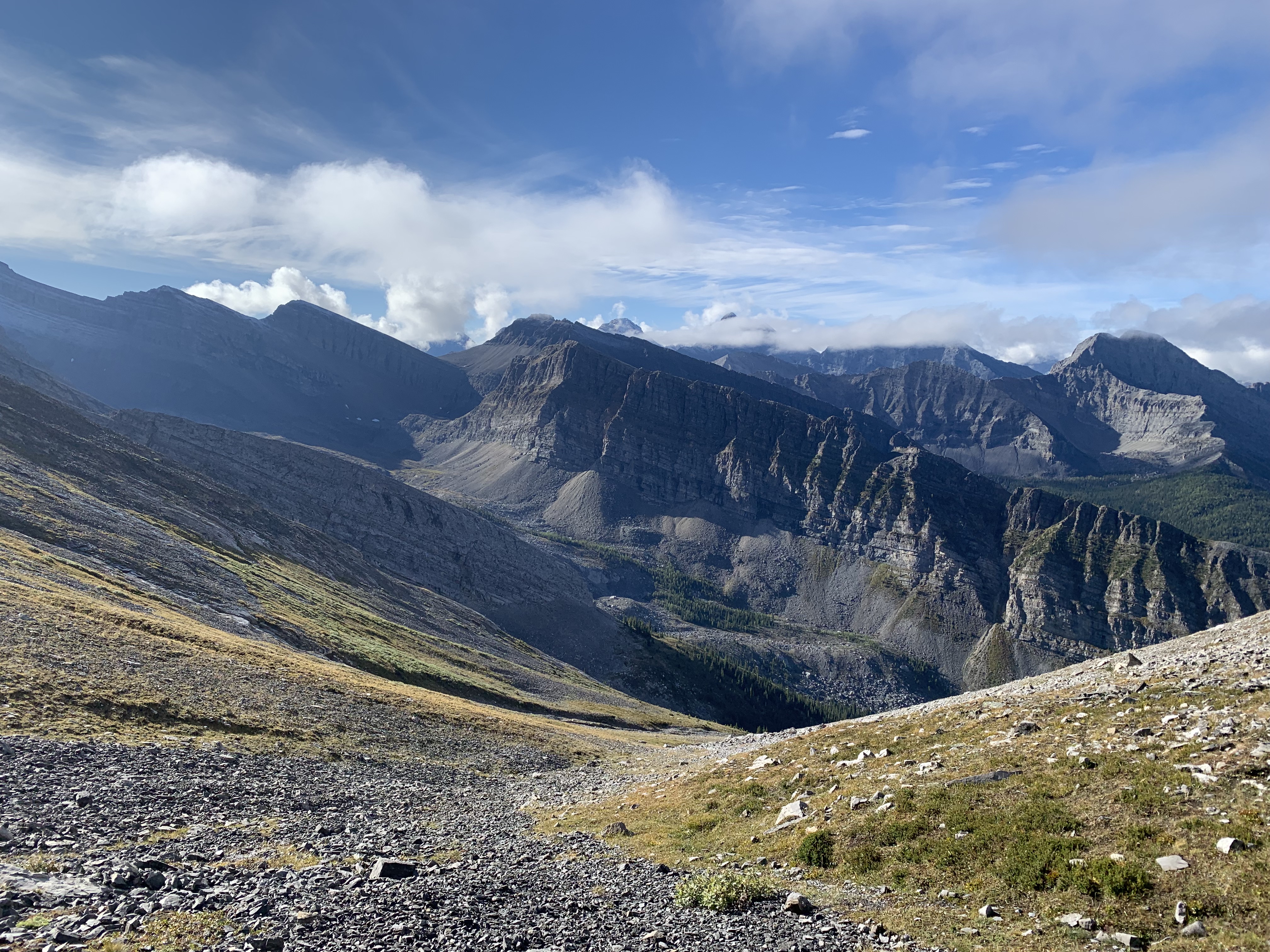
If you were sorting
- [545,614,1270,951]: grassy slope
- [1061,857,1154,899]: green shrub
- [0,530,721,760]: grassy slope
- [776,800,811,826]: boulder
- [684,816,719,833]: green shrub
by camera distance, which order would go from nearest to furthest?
[545,614,1270,951]: grassy slope → [1061,857,1154,899]: green shrub → [776,800,811,826]: boulder → [684,816,719,833]: green shrub → [0,530,721,760]: grassy slope

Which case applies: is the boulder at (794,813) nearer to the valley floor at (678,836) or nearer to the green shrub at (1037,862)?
the valley floor at (678,836)

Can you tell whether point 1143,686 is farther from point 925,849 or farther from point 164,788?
point 164,788

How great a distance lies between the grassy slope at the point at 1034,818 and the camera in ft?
42.5

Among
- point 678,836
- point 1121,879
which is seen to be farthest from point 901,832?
point 678,836

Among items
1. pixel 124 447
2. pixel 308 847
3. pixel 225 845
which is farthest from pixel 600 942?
pixel 124 447

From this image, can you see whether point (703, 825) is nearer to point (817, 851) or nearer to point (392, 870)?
point (817, 851)

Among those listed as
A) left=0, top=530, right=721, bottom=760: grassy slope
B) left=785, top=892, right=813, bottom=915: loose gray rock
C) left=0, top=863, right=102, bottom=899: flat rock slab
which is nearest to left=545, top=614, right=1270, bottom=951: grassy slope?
left=785, top=892, right=813, bottom=915: loose gray rock

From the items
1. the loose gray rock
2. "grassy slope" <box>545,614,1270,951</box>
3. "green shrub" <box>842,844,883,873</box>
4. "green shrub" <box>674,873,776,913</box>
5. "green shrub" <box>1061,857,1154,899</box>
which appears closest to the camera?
"grassy slope" <box>545,614,1270,951</box>

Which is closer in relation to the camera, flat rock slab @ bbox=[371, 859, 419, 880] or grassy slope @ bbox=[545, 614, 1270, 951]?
grassy slope @ bbox=[545, 614, 1270, 951]

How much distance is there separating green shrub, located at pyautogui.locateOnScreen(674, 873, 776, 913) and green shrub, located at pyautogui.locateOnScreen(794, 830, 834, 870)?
205 cm

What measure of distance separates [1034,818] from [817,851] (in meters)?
5.77

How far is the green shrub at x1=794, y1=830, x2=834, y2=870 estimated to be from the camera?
18.0 metres

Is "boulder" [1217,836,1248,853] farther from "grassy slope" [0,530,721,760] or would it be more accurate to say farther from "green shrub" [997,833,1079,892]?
"grassy slope" [0,530,721,760]

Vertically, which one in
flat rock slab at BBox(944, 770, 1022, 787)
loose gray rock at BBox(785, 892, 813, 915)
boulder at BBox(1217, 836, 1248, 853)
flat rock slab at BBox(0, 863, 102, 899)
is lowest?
flat rock slab at BBox(0, 863, 102, 899)
